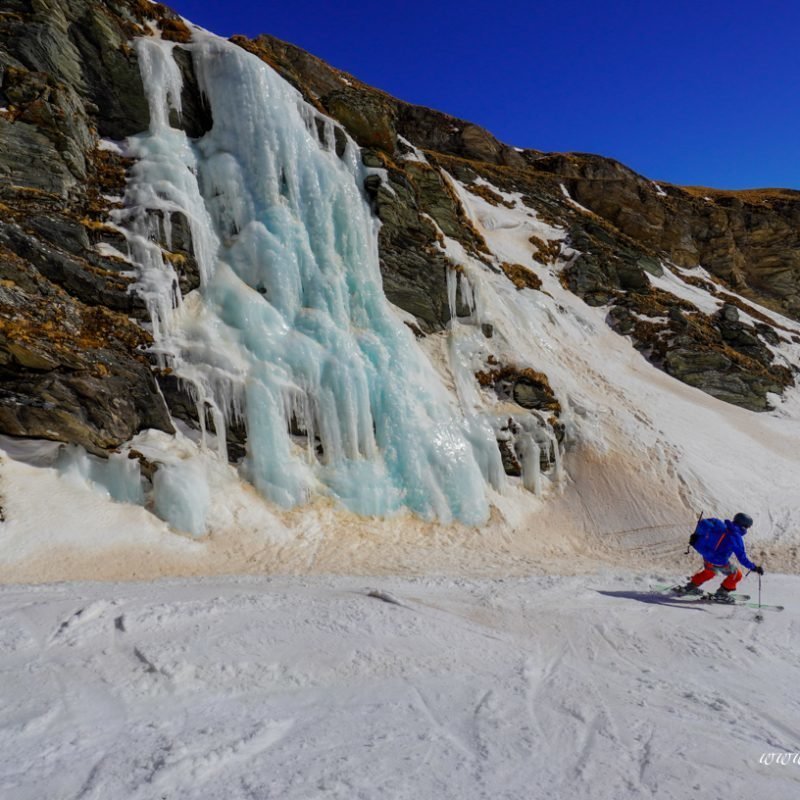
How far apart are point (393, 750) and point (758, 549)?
43.5 feet

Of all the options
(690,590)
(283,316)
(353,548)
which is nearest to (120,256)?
(283,316)

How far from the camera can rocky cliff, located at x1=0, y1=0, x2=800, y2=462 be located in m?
10.2

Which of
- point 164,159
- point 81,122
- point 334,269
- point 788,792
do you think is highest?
point 81,122

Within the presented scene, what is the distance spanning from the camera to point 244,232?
13875mm

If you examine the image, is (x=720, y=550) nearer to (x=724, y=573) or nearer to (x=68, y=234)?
(x=724, y=573)

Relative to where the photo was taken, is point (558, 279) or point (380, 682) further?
point (558, 279)

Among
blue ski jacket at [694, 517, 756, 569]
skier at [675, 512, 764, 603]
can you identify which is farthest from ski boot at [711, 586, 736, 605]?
blue ski jacket at [694, 517, 756, 569]

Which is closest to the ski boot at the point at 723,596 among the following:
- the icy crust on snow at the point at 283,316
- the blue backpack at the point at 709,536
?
the blue backpack at the point at 709,536

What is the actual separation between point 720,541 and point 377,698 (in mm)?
5881

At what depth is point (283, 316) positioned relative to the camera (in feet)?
43.7

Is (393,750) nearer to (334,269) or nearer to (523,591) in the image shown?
(523,591)

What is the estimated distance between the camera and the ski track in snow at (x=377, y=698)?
3191 mm

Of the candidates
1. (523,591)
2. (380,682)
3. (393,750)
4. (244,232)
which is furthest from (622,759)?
(244,232)

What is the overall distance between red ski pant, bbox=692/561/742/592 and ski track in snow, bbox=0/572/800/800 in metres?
0.74
